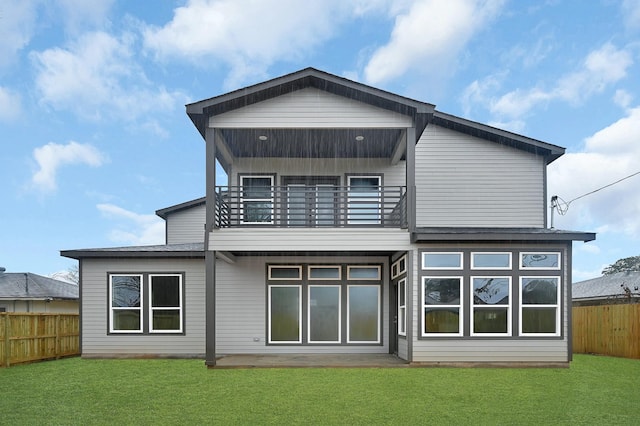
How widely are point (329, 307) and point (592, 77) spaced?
42.5ft

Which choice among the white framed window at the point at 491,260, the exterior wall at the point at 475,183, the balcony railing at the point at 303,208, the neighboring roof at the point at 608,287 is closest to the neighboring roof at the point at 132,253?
the balcony railing at the point at 303,208

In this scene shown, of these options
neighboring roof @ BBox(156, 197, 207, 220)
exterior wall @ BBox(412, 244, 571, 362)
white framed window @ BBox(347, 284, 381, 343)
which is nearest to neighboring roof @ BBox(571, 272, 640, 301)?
exterior wall @ BBox(412, 244, 571, 362)

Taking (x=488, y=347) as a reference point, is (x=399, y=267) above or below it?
above

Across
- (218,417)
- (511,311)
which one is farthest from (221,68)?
(218,417)

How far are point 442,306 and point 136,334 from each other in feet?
25.0

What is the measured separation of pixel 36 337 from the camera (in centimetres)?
1231

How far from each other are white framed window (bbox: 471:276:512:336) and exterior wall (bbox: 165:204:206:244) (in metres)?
10.4

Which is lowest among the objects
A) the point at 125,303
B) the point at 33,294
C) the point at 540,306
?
the point at 33,294

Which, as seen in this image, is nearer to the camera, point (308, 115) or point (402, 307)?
point (308, 115)

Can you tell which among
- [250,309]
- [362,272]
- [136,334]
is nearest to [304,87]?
[362,272]

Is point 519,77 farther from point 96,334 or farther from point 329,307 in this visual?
point 96,334

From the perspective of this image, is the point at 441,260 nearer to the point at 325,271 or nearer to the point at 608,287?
the point at 325,271

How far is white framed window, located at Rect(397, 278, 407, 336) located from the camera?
11.5 meters

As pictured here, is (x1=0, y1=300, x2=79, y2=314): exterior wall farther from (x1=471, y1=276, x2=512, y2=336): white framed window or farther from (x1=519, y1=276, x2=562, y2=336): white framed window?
(x1=519, y1=276, x2=562, y2=336): white framed window
